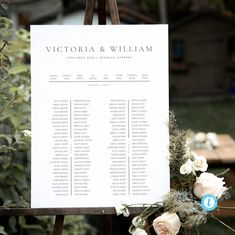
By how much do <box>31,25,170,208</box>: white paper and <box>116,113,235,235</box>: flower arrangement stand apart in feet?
0.14

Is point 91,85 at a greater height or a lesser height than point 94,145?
greater

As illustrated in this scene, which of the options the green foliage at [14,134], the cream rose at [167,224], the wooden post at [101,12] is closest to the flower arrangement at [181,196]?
the cream rose at [167,224]

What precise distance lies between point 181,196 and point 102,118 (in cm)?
41

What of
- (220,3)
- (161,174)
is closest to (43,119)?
(161,174)

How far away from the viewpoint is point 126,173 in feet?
7.32

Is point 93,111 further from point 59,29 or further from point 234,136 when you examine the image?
point 234,136

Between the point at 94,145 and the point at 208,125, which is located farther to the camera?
the point at 208,125

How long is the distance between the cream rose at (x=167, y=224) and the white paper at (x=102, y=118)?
0.14m

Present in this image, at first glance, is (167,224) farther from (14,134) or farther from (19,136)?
(14,134)

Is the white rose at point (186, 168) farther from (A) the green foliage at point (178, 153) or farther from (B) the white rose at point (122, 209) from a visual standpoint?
(B) the white rose at point (122, 209)

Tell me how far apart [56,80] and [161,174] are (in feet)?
1.73

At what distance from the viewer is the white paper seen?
223cm

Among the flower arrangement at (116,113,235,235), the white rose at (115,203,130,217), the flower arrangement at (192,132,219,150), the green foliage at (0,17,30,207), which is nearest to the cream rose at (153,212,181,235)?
the flower arrangement at (116,113,235,235)

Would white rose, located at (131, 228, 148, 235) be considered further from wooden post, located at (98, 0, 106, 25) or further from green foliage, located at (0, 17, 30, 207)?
wooden post, located at (98, 0, 106, 25)
